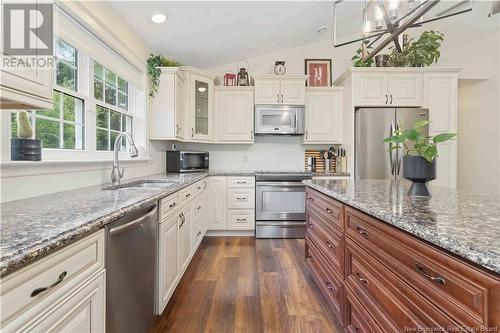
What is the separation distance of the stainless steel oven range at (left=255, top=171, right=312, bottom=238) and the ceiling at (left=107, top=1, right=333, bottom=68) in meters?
1.94

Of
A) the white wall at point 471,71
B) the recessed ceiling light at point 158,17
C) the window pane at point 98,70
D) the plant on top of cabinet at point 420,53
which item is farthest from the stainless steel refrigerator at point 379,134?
the window pane at point 98,70

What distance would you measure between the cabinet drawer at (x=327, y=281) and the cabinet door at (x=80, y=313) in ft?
4.31

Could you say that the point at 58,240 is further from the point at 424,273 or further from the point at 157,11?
the point at 157,11

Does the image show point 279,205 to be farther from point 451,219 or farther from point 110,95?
point 451,219

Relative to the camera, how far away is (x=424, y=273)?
85cm

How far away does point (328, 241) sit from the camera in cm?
184

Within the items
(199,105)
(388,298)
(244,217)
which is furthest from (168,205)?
(199,105)

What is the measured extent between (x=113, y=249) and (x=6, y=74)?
75 cm

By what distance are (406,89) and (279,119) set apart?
5.83 feet

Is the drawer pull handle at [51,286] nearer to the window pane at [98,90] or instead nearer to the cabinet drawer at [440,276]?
the cabinet drawer at [440,276]

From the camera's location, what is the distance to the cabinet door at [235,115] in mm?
3846

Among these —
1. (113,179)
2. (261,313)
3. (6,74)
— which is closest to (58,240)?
(6,74)

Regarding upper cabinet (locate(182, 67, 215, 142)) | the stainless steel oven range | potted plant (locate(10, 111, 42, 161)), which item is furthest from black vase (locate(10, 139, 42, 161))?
the stainless steel oven range

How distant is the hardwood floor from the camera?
67.6 inches
